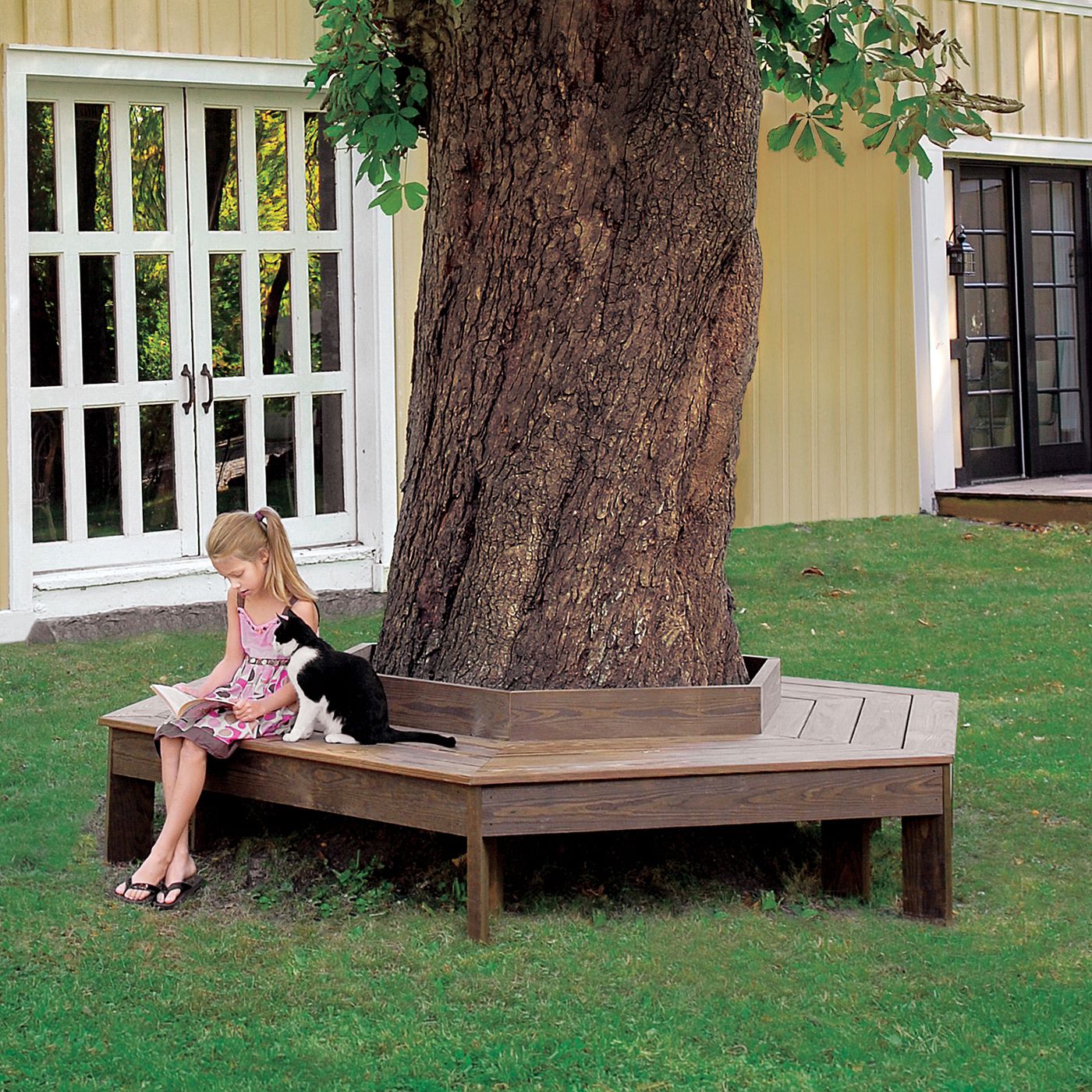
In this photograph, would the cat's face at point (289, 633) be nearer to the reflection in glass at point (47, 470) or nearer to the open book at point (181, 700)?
the open book at point (181, 700)

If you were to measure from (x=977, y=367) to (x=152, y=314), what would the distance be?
661 cm

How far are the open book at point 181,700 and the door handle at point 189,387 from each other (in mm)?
4046

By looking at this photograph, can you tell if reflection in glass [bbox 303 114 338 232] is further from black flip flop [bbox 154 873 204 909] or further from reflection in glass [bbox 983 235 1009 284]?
reflection in glass [bbox 983 235 1009 284]

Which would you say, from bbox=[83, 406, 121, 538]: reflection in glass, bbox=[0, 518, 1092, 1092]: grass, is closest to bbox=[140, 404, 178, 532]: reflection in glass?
bbox=[83, 406, 121, 538]: reflection in glass

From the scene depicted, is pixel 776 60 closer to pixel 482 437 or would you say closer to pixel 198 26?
pixel 482 437

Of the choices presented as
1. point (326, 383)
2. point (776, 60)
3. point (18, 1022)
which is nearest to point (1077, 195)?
point (326, 383)

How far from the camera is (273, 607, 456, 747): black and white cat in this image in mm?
4172

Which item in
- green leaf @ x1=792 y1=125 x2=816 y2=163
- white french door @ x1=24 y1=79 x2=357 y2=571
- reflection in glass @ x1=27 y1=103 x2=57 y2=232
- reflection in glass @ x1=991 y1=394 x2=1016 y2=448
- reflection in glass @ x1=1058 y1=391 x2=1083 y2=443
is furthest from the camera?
reflection in glass @ x1=1058 y1=391 x2=1083 y2=443

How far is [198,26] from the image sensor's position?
8.10 metres

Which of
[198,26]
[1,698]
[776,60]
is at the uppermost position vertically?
[198,26]

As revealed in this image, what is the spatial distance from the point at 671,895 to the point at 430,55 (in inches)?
99.1

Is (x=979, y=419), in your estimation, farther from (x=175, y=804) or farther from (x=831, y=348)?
(x=175, y=804)

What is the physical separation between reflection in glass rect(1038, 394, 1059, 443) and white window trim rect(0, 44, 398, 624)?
6020 millimetres

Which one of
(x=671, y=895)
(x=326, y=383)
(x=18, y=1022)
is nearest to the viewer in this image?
(x=18, y=1022)
